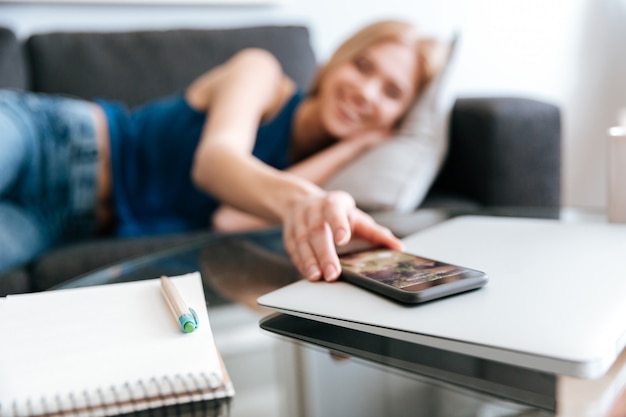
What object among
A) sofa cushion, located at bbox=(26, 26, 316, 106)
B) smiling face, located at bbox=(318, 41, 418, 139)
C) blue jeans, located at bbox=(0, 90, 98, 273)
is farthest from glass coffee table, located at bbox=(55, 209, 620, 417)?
sofa cushion, located at bbox=(26, 26, 316, 106)

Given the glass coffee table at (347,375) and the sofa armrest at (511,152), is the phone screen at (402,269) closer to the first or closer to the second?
the glass coffee table at (347,375)

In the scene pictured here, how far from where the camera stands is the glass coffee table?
42 centimetres

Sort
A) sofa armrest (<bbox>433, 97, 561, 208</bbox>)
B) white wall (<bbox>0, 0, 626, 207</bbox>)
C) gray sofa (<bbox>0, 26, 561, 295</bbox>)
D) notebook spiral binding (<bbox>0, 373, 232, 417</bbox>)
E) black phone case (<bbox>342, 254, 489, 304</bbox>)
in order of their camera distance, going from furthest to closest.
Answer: white wall (<bbox>0, 0, 626, 207</bbox>), sofa armrest (<bbox>433, 97, 561, 208</bbox>), gray sofa (<bbox>0, 26, 561, 295</bbox>), black phone case (<bbox>342, 254, 489, 304</bbox>), notebook spiral binding (<bbox>0, 373, 232, 417</bbox>)

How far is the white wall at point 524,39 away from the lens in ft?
6.91

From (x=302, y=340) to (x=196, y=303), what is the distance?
0.09 metres

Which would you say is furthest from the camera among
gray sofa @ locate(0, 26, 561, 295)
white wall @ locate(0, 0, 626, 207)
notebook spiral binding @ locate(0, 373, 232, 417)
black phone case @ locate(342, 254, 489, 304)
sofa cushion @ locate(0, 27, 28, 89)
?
white wall @ locate(0, 0, 626, 207)

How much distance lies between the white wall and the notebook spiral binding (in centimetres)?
178

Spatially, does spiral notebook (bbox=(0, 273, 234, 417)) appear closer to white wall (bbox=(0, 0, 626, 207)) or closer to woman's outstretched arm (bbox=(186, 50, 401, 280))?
woman's outstretched arm (bbox=(186, 50, 401, 280))

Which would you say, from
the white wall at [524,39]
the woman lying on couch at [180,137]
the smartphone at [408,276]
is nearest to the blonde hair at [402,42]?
the woman lying on couch at [180,137]

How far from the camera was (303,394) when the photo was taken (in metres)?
0.48

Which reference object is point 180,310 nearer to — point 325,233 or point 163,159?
point 325,233

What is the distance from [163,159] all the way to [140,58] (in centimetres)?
37

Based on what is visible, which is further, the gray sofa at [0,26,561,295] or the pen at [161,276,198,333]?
the gray sofa at [0,26,561,295]

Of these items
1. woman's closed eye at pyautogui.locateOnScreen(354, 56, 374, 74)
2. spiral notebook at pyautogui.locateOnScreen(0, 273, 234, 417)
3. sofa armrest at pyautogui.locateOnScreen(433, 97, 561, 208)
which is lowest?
sofa armrest at pyautogui.locateOnScreen(433, 97, 561, 208)
